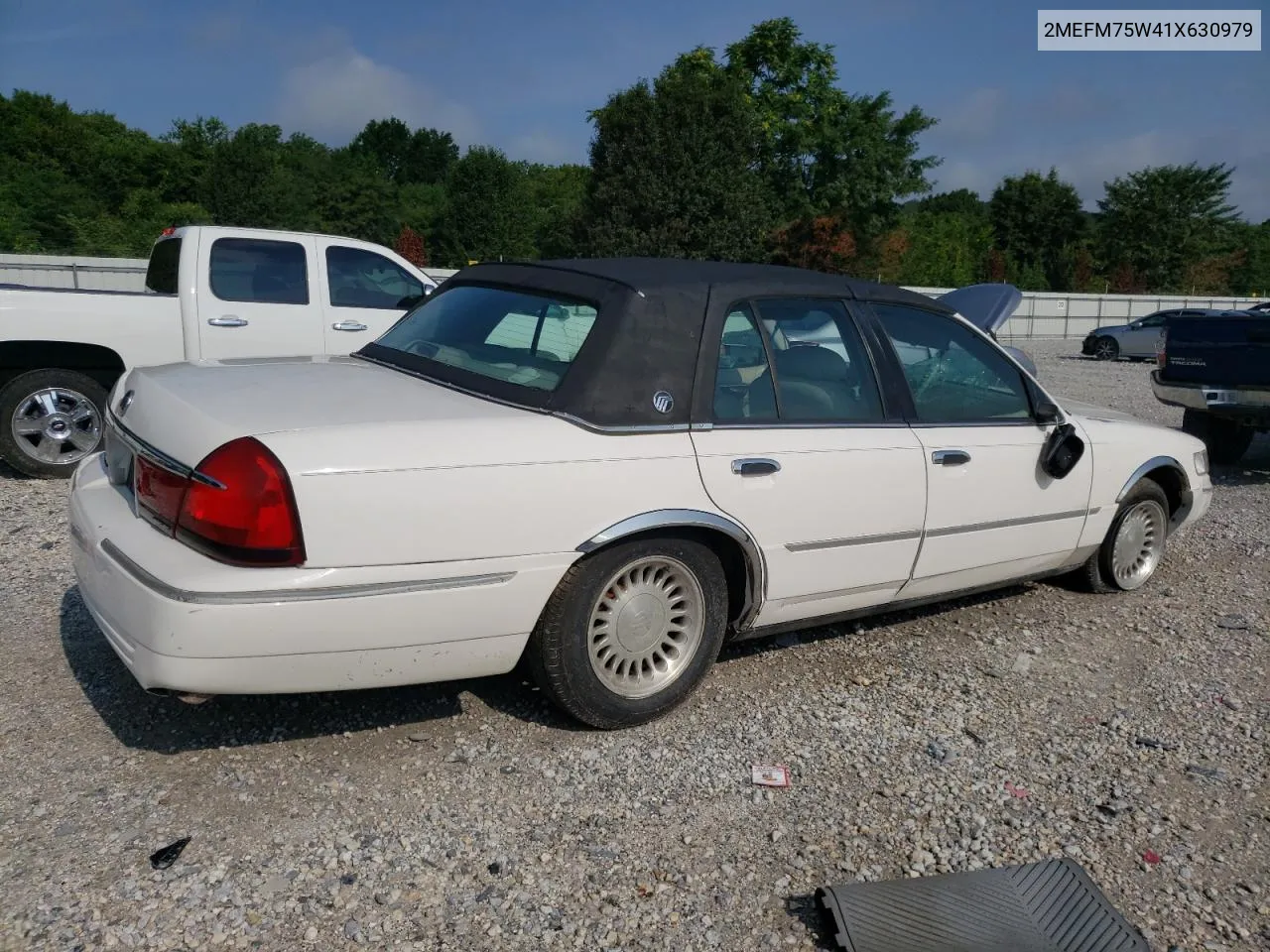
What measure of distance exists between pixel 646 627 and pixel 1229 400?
22.6 ft

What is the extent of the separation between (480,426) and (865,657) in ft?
6.89

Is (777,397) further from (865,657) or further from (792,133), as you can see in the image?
(792,133)

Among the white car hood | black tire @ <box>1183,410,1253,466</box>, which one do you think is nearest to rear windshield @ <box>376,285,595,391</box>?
the white car hood

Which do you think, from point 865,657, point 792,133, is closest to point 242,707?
point 865,657

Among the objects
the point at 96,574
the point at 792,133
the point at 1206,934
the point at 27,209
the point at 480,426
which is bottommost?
the point at 1206,934

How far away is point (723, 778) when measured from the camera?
3332mm

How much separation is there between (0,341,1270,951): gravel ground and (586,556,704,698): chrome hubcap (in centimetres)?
22

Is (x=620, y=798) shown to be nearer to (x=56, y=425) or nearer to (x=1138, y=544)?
(x=1138, y=544)

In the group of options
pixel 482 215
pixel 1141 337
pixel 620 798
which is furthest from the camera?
pixel 482 215

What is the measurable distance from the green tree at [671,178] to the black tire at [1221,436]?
22.5m

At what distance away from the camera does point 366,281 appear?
829 centimetres

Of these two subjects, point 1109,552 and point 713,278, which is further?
point 1109,552

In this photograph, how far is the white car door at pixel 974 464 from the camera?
4.19m

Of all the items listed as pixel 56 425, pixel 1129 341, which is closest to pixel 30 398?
pixel 56 425
